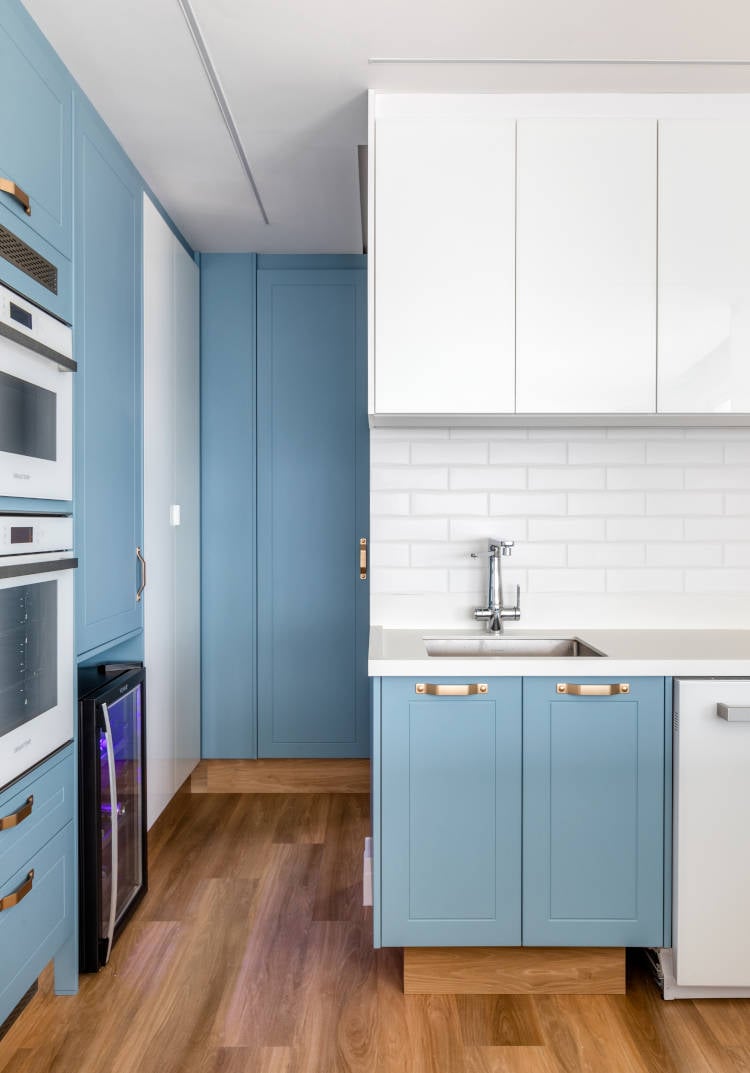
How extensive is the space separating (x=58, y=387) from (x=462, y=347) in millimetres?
1115

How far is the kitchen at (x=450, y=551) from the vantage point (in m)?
1.91

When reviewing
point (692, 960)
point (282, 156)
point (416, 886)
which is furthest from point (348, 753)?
point (282, 156)

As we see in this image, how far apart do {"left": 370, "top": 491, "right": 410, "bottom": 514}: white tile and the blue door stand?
1.05 m

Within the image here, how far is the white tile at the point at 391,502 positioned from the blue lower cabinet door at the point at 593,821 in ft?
2.73

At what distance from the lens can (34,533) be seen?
185 centimetres

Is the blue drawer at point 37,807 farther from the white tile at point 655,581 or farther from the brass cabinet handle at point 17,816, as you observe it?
the white tile at point 655,581

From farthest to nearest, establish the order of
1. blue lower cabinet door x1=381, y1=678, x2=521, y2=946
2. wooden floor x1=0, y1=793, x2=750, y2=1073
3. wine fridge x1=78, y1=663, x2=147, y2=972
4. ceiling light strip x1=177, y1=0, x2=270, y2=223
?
wine fridge x1=78, y1=663, x2=147, y2=972 < blue lower cabinet door x1=381, y1=678, x2=521, y2=946 < ceiling light strip x1=177, y1=0, x2=270, y2=223 < wooden floor x1=0, y1=793, x2=750, y2=1073

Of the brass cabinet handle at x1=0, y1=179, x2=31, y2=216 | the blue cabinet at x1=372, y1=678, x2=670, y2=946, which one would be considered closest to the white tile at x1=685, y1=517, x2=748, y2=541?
the blue cabinet at x1=372, y1=678, x2=670, y2=946

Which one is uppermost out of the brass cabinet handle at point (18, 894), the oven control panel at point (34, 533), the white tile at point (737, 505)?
the white tile at point (737, 505)

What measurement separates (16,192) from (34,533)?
2.50ft

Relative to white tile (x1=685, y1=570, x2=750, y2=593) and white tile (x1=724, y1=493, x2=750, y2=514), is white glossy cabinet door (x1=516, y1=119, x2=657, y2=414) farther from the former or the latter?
white tile (x1=685, y1=570, x2=750, y2=593)

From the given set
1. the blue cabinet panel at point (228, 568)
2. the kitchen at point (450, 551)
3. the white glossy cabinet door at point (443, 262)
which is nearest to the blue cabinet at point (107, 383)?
the kitchen at point (450, 551)

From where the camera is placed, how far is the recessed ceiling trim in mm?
2090

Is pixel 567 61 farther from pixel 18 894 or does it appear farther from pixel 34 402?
pixel 18 894
